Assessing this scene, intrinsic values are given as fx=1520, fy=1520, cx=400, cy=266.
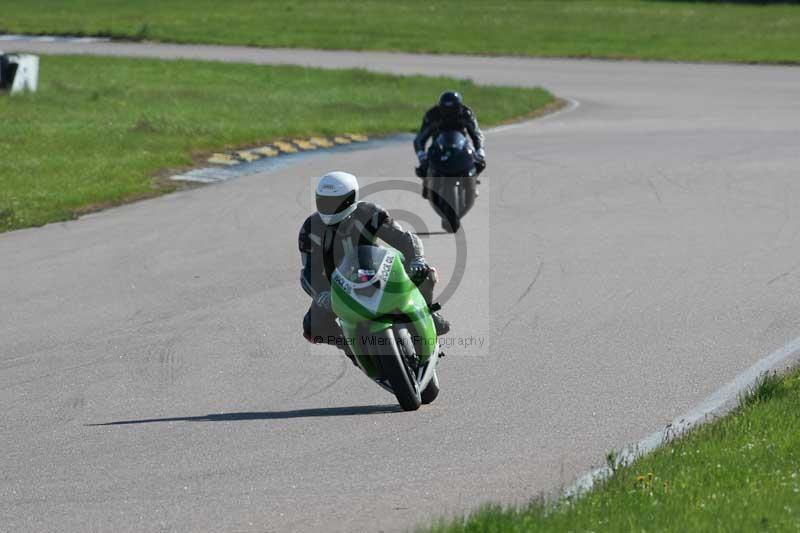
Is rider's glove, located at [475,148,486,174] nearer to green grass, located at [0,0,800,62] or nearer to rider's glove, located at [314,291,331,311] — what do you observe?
rider's glove, located at [314,291,331,311]

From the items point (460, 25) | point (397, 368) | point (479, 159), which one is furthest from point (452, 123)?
point (460, 25)

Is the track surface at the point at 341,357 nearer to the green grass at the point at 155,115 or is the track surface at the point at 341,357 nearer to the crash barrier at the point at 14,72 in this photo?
the green grass at the point at 155,115

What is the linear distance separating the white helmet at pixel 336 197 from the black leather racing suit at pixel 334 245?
7 centimetres

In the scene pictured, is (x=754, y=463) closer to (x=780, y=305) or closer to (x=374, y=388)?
(x=374, y=388)

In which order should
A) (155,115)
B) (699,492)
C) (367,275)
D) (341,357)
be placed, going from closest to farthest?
1. (699,492)
2. (367,275)
3. (341,357)
4. (155,115)

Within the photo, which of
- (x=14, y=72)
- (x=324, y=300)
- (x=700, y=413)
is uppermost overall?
(x=324, y=300)

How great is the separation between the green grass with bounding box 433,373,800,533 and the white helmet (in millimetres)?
2386

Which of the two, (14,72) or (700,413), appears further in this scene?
(14,72)

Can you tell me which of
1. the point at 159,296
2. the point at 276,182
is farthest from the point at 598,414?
the point at 276,182

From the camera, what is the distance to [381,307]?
29.6 feet

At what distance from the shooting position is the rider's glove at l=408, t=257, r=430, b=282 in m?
9.20

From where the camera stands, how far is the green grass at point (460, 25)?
158 feet

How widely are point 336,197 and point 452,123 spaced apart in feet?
26.2

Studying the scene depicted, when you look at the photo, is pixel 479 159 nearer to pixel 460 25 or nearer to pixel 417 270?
pixel 417 270
